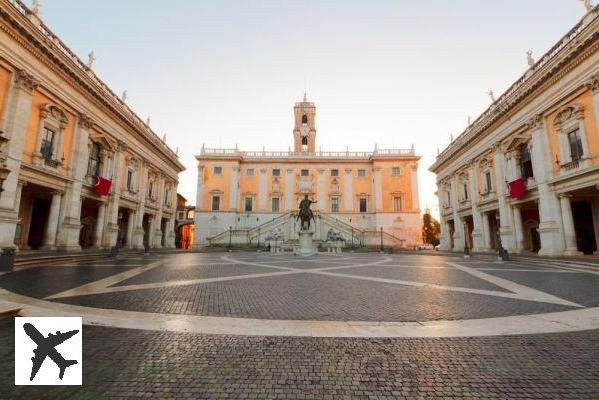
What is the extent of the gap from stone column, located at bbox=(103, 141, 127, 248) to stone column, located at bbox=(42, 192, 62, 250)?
5.33 m

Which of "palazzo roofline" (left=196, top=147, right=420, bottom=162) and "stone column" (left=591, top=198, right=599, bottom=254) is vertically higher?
"palazzo roofline" (left=196, top=147, right=420, bottom=162)

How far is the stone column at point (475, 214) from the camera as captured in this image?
26.4m

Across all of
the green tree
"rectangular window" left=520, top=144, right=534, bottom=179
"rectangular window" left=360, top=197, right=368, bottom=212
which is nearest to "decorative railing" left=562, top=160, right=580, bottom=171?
"rectangular window" left=520, top=144, right=534, bottom=179

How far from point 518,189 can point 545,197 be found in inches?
87.6

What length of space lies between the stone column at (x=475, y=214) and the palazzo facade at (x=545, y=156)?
91mm

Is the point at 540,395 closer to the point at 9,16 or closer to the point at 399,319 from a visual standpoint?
the point at 399,319

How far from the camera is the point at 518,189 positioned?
791 inches

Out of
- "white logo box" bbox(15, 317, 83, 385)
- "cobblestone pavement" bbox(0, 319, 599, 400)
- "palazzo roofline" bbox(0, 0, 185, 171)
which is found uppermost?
"palazzo roofline" bbox(0, 0, 185, 171)

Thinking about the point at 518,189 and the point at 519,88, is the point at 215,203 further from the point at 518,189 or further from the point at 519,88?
the point at 519,88

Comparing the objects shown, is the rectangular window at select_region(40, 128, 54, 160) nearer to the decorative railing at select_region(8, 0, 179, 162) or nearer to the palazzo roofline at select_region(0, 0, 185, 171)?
the palazzo roofline at select_region(0, 0, 185, 171)

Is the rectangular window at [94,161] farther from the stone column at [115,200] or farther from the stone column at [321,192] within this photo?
the stone column at [321,192]

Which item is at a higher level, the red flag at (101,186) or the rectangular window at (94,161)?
the rectangular window at (94,161)

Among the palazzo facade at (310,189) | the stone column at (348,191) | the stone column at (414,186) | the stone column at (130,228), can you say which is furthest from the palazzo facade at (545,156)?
the stone column at (130,228)

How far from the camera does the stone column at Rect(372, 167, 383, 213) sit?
146 ft
